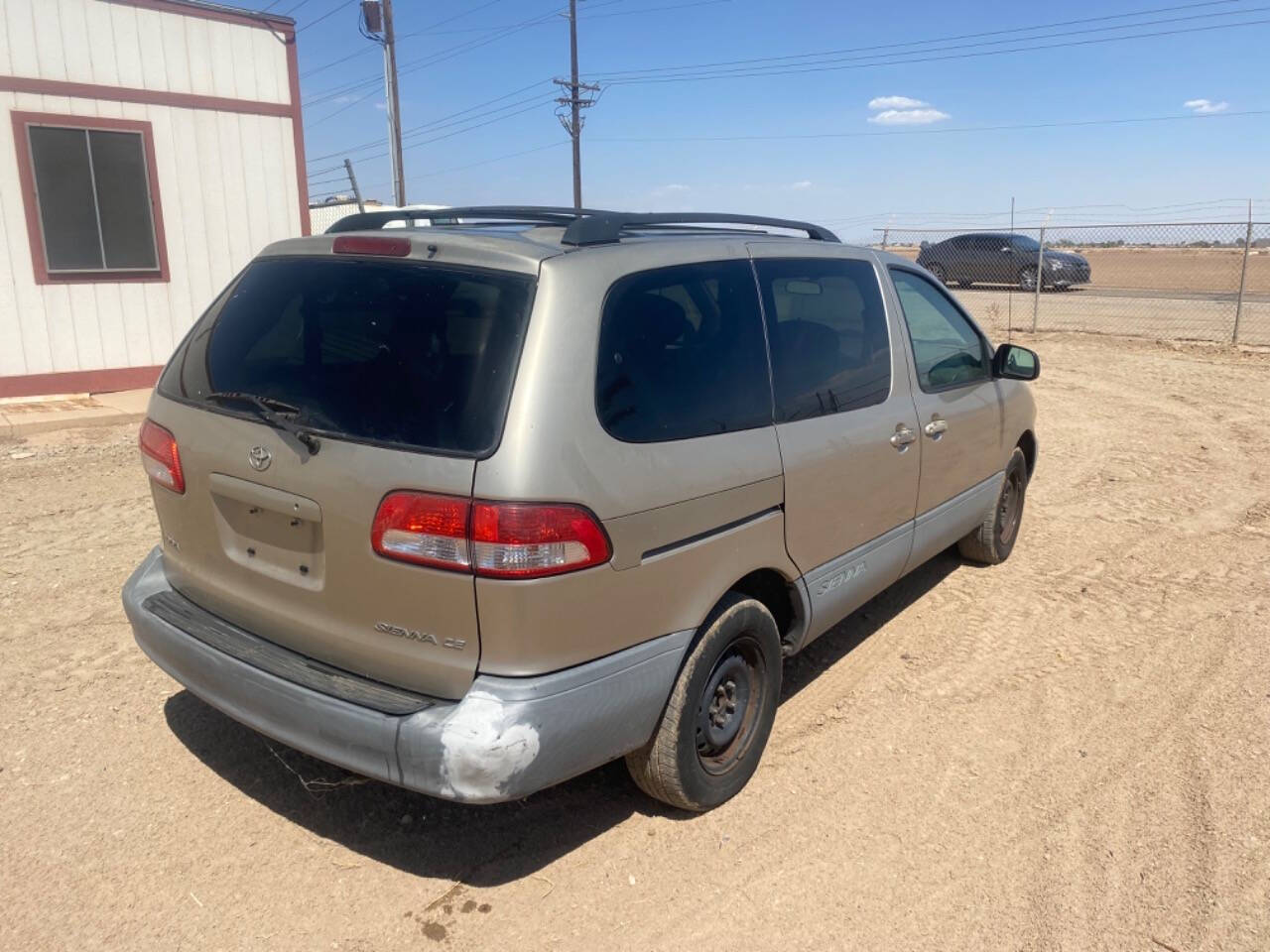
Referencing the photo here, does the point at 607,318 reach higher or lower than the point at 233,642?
higher

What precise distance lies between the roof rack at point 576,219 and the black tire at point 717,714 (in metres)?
1.23

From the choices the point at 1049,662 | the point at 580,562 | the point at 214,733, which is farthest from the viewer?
the point at 1049,662

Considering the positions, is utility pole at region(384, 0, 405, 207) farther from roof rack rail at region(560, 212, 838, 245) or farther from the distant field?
roof rack rail at region(560, 212, 838, 245)

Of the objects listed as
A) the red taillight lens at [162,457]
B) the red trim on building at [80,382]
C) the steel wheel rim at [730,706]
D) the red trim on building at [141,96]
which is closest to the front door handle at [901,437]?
the steel wheel rim at [730,706]

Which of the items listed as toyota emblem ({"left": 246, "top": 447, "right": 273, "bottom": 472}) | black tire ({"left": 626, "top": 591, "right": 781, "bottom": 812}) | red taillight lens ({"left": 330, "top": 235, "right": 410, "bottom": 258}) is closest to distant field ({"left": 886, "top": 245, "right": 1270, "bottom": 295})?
black tire ({"left": 626, "top": 591, "right": 781, "bottom": 812})

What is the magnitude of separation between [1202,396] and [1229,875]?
9.33 m

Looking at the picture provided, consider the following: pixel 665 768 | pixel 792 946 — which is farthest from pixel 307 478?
pixel 792 946

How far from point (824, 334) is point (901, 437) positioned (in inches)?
23.6

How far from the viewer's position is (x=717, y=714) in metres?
3.27

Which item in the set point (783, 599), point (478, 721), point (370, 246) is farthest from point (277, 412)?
point (783, 599)

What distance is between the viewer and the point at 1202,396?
1080 centimetres

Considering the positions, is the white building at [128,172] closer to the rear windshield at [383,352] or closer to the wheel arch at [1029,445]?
the rear windshield at [383,352]

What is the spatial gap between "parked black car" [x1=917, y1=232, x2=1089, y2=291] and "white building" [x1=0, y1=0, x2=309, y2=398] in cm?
1815

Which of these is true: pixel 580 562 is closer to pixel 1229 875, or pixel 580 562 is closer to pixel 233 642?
pixel 233 642
